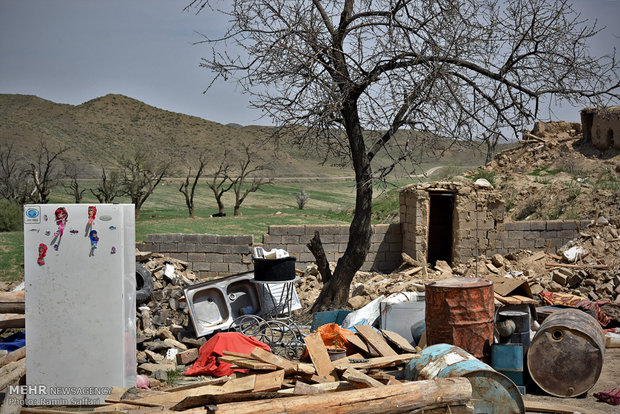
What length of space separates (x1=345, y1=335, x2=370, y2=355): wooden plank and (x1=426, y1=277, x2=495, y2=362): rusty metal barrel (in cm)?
87

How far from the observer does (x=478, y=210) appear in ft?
50.1

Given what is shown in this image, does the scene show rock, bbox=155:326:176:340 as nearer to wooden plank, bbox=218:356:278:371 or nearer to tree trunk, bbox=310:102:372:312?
wooden plank, bbox=218:356:278:371

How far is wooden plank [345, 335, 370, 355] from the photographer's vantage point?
728 cm

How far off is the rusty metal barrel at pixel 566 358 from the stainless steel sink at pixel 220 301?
15.4 ft

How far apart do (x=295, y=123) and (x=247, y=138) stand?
73304 millimetres

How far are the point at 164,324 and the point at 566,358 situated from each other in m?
6.24

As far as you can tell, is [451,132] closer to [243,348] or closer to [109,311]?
[243,348]

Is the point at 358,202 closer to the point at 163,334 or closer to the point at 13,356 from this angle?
the point at 163,334

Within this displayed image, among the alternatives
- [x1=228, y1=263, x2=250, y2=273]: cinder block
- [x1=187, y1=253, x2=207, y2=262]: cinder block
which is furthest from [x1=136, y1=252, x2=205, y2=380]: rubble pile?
[x1=228, y1=263, x2=250, y2=273]: cinder block

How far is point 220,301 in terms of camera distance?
1001 centimetres

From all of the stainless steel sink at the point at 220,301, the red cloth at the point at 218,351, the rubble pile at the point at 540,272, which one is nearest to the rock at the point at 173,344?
the stainless steel sink at the point at 220,301

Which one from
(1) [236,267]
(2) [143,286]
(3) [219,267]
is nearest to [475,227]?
(1) [236,267]

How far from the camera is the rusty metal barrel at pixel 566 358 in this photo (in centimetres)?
673

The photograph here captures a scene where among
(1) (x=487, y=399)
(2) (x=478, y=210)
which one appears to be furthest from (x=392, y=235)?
(1) (x=487, y=399)
